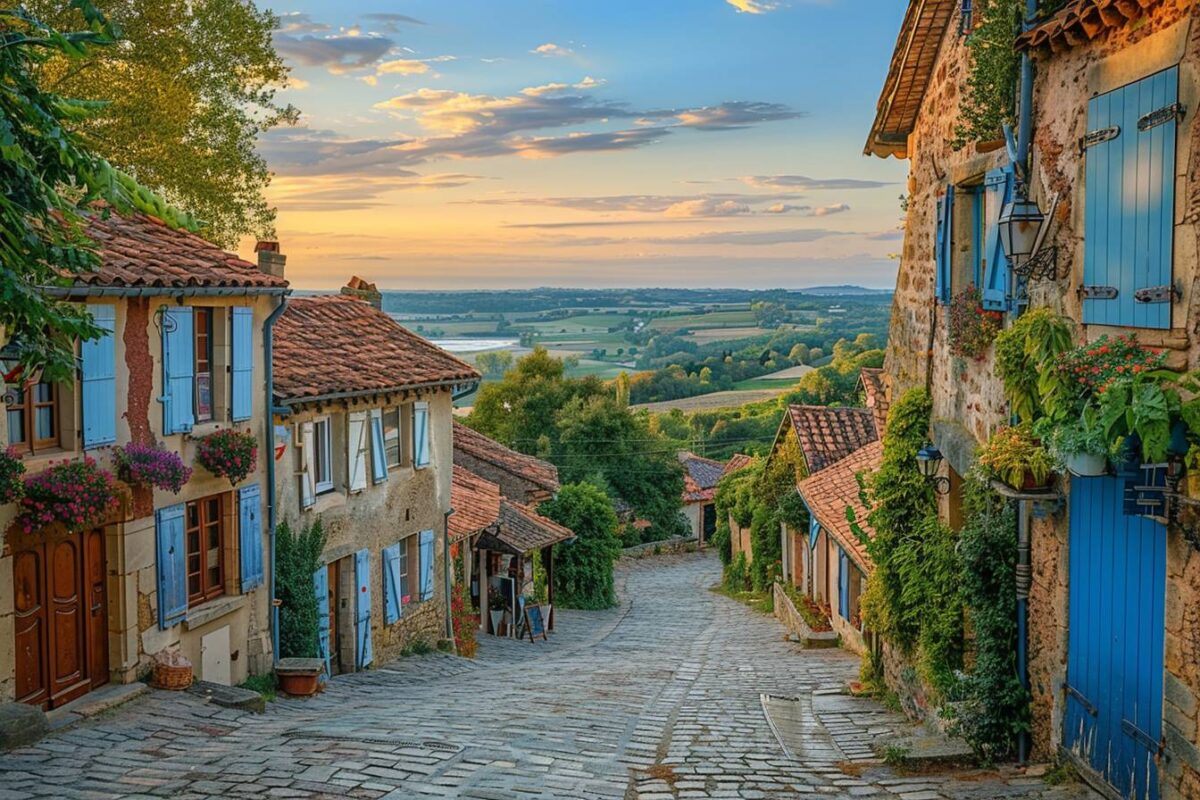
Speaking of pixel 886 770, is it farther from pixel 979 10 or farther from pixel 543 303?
pixel 543 303

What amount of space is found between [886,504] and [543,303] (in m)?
132

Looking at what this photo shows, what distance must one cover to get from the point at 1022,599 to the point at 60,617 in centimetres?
842

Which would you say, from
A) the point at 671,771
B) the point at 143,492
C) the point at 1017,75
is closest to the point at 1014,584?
the point at 671,771

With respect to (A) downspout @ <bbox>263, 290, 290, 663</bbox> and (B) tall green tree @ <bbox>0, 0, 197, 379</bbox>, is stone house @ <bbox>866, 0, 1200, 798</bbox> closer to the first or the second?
(B) tall green tree @ <bbox>0, 0, 197, 379</bbox>

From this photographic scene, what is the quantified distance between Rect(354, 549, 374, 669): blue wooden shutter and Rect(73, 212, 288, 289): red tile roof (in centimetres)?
458

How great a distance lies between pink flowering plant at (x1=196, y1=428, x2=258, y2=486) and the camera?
1195 cm

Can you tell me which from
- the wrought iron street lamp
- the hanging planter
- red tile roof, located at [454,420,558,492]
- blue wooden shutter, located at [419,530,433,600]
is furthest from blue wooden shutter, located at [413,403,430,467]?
red tile roof, located at [454,420,558,492]

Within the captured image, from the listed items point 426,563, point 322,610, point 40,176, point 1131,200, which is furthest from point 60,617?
point 1131,200

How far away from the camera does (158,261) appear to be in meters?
11.3

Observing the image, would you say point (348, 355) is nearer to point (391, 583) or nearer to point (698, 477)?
point (391, 583)

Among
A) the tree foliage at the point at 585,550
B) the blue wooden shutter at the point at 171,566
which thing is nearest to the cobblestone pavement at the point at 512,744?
the blue wooden shutter at the point at 171,566

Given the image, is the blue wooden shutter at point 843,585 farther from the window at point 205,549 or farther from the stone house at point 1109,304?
the window at point 205,549

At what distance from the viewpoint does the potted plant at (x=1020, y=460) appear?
7332 millimetres

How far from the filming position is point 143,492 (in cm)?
1109
